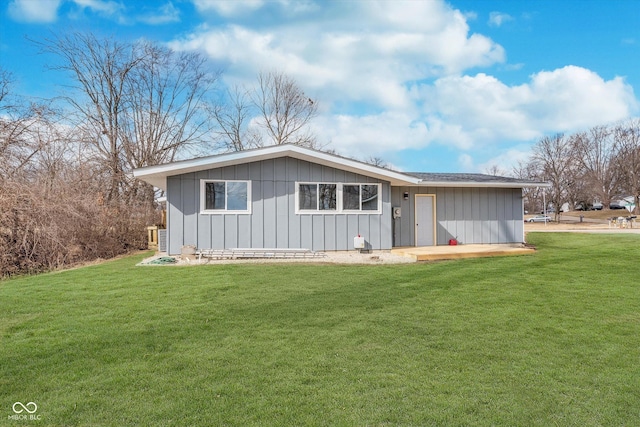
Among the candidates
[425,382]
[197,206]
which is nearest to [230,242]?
[197,206]

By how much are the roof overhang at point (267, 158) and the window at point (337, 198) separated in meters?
0.47

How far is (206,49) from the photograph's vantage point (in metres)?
21.8

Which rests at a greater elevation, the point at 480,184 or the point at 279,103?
the point at 279,103

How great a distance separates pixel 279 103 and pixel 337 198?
15461 millimetres

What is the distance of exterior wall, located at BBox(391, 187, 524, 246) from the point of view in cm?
1180

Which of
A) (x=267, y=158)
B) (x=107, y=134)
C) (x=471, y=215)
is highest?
(x=107, y=134)

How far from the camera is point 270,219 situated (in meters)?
9.70

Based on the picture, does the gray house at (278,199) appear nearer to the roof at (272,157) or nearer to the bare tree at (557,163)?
the roof at (272,157)

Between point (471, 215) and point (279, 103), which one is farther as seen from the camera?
point (279, 103)

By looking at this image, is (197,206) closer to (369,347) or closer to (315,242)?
(315,242)

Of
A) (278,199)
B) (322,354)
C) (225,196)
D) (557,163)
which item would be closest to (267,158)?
(278,199)

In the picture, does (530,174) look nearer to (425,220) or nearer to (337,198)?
(425,220)

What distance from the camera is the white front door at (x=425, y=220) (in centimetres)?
1184

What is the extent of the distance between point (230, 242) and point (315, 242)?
2.25m
